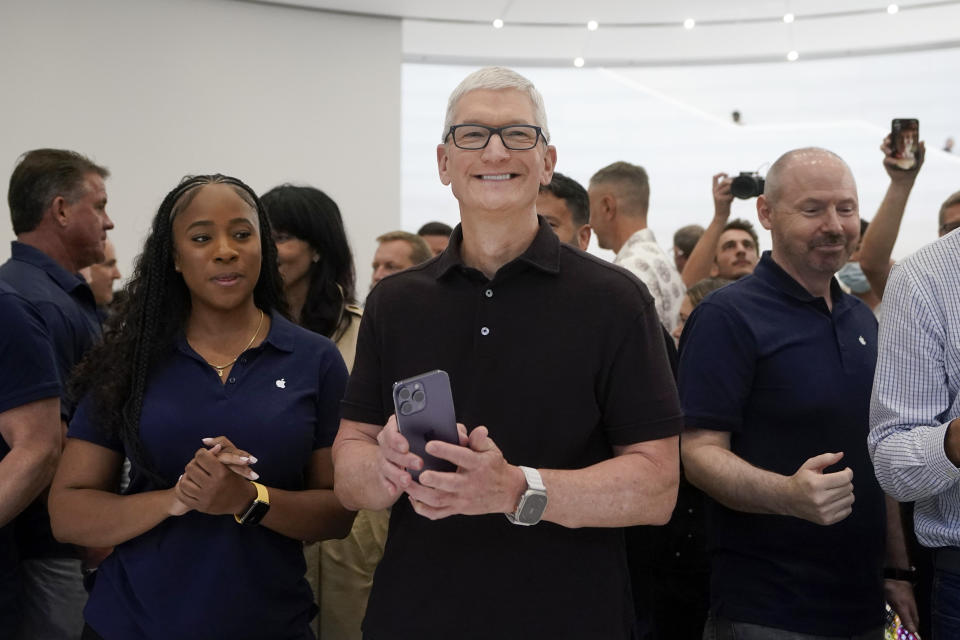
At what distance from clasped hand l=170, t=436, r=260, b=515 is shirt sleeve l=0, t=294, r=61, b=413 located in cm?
76

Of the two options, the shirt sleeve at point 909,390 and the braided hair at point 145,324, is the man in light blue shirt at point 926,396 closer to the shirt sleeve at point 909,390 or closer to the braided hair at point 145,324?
the shirt sleeve at point 909,390

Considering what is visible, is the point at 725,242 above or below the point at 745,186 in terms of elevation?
below

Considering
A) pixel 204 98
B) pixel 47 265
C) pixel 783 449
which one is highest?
pixel 204 98

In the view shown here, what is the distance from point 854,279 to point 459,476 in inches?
145

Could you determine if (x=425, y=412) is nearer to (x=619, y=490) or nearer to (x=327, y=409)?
(x=619, y=490)

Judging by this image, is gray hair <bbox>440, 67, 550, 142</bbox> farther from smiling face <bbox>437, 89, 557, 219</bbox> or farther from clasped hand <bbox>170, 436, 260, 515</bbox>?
clasped hand <bbox>170, 436, 260, 515</bbox>

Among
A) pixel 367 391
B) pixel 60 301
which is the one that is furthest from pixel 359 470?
pixel 60 301

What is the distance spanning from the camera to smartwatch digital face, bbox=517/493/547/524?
157cm

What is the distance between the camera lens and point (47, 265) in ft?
10.4

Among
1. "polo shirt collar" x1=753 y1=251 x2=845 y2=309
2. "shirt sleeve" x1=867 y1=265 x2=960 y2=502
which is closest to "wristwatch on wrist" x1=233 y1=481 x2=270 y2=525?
"shirt sleeve" x1=867 y1=265 x2=960 y2=502

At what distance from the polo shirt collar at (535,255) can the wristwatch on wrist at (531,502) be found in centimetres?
38

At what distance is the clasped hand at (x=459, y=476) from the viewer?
4.99 ft

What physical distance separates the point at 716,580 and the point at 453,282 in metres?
1.09

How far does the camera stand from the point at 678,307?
3.90m
